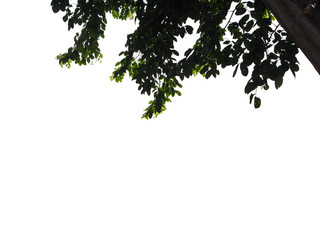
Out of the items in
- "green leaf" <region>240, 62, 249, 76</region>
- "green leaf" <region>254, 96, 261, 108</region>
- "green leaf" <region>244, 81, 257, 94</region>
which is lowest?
"green leaf" <region>254, 96, 261, 108</region>

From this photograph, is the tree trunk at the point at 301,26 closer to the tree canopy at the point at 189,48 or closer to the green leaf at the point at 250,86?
the tree canopy at the point at 189,48

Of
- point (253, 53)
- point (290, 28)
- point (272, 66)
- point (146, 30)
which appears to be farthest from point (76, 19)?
point (290, 28)

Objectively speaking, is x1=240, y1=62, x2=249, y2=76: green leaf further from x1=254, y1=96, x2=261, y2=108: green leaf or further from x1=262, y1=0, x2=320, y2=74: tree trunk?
x1=262, y1=0, x2=320, y2=74: tree trunk

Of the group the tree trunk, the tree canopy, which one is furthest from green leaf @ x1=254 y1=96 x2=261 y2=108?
the tree trunk

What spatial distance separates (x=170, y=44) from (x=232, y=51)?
1.16 meters

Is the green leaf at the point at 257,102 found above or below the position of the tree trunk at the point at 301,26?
above

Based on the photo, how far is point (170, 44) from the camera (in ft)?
13.4

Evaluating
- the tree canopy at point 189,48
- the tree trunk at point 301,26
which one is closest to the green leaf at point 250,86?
the tree canopy at point 189,48

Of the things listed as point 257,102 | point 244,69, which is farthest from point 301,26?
point 257,102

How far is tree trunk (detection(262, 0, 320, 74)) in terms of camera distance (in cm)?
138

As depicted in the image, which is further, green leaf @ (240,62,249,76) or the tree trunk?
green leaf @ (240,62,249,76)

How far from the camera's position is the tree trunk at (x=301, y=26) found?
1.38 m

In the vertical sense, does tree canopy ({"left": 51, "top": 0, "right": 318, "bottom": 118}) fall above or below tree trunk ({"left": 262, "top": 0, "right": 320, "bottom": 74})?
above

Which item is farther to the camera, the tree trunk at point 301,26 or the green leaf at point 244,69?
the green leaf at point 244,69
